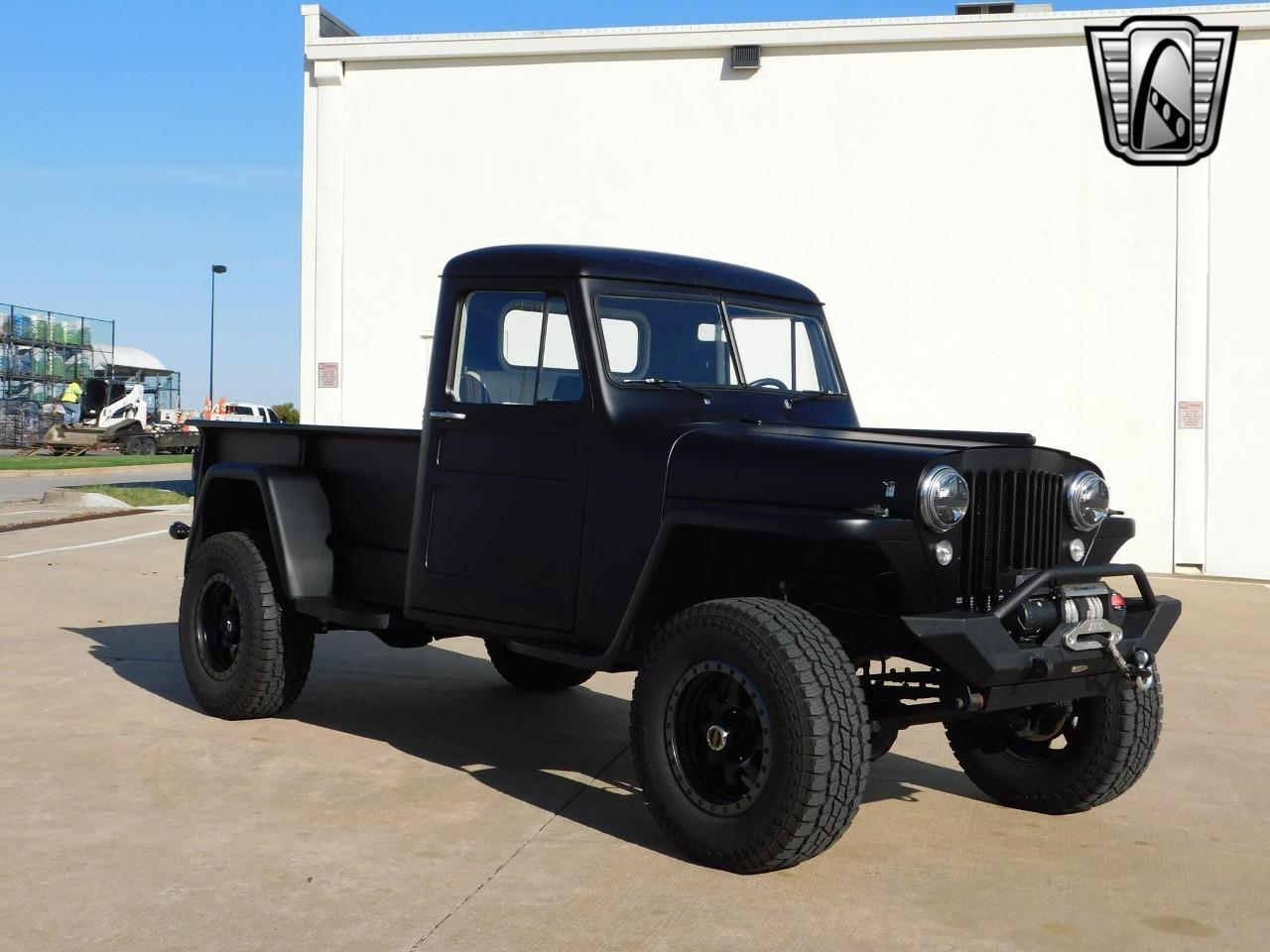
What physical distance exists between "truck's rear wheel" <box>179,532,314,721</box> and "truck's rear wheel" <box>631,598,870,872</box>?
228 centimetres

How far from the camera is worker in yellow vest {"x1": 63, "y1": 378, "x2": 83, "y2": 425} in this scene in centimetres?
4056

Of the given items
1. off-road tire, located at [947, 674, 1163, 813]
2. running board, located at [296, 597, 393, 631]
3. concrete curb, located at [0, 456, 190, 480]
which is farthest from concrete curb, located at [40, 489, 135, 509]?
off-road tire, located at [947, 674, 1163, 813]

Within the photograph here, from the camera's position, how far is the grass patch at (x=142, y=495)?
2041cm

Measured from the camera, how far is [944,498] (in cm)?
414

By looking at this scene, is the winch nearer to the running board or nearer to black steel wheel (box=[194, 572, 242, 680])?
the running board

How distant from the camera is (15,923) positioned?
3719mm

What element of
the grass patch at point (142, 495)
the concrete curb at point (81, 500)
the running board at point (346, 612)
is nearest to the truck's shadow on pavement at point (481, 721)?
the running board at point (346, 612)

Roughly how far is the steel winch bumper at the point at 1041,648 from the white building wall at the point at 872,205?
35.6 ft

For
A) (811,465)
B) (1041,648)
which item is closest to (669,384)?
(811,465)

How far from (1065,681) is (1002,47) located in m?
12.4

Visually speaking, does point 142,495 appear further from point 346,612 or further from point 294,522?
point 346,612

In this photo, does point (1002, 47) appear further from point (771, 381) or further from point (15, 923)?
point (15, 923)

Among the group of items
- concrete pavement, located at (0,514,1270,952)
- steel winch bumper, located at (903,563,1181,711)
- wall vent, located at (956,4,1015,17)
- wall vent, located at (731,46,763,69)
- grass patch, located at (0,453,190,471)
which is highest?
wall vent, located at (956,4,1015,17)

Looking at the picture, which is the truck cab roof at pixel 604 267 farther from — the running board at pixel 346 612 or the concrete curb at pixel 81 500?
the concrete curb at pixel 81 500
